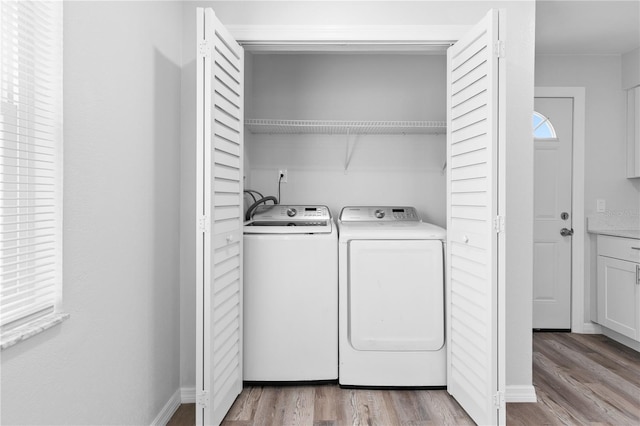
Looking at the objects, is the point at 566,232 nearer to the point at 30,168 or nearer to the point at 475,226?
the point at 475,226

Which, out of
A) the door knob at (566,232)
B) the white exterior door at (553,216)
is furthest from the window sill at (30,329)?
the door knob at (566,232)

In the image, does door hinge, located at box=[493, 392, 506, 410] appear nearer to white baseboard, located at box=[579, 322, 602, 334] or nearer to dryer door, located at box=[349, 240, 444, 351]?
dryer door, located at box=[349, 240, 444, 351]

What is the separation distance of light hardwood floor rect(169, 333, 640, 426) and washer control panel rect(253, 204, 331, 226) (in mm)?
1079

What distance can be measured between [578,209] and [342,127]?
7.30 ft

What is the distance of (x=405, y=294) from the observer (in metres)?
2.42

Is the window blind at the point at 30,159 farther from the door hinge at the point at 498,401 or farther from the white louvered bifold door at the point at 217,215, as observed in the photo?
the door hinge at the point at 498,401

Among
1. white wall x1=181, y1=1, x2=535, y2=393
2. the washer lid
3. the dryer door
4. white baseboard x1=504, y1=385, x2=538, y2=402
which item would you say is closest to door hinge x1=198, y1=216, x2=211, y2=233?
white wall x1=181, y1=1, x2=535, y2=393

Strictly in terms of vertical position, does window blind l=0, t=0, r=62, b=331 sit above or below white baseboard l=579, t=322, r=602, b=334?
above

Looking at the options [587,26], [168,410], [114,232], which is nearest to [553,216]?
[587,26]

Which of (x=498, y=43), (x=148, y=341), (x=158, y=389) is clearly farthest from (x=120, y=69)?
(x=498, y=43)

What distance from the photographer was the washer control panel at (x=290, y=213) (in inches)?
115

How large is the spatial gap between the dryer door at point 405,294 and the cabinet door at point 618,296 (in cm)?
177

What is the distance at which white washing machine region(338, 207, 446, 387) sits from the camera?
7.93ft

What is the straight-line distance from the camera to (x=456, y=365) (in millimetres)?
2285
